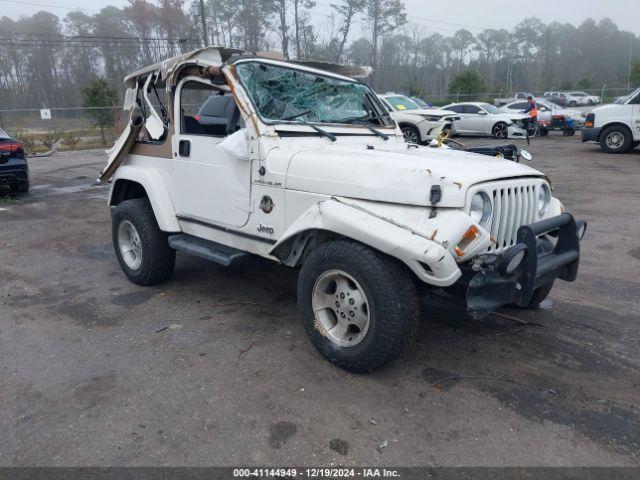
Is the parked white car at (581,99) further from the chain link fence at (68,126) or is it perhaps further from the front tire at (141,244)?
the front tire at (141,244)

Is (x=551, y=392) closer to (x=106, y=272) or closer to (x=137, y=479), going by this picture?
(x=137, y=479)

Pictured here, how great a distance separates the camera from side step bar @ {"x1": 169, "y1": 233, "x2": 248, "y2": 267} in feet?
13.5

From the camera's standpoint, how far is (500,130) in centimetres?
2025

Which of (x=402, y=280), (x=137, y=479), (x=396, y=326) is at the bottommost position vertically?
(x=137, y=479)

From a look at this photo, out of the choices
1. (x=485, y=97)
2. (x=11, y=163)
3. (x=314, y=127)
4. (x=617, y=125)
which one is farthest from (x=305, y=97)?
(x=485, y=97)

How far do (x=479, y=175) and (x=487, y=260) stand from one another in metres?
0.54

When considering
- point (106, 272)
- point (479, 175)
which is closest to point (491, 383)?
point (479, 175)

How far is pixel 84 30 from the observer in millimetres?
52062

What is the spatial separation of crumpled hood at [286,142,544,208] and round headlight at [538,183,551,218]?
0.18 m

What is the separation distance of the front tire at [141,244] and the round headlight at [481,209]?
9.86ft

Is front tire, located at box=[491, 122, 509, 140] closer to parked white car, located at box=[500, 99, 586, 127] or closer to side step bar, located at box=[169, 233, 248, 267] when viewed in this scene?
parked white car, located at box=[500, 99, 586, 127]

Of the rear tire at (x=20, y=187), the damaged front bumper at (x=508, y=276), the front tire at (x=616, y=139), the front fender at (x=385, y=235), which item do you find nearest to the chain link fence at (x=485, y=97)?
the front tire at (x=616, y=139)

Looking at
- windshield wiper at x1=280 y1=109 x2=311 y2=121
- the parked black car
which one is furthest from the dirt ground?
the parked black car

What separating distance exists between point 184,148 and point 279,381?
7.26ft
